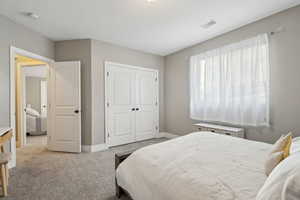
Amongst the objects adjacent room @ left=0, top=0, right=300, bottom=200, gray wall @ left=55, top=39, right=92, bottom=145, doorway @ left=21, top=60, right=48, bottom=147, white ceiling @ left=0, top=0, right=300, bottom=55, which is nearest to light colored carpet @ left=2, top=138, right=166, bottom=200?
adjacent room @ left=0, top=0, right=300, bottom=200

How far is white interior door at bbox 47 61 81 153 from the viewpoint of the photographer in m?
3.38

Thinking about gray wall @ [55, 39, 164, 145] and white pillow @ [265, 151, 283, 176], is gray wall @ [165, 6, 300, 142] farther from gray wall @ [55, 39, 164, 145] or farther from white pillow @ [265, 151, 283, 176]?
gray wall @ [55, 39, 164, 145]

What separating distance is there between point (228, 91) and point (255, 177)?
240cm

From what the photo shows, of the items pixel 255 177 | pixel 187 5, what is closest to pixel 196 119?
pixel 187 5

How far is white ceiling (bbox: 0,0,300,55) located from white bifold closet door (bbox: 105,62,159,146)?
0.95 meters

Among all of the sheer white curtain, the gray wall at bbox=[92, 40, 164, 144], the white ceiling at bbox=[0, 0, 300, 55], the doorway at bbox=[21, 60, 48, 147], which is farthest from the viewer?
the doorway at bbox=[21, 60, 48, 147]

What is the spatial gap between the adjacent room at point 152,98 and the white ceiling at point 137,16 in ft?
0.08

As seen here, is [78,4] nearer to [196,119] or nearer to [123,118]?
[123,118]

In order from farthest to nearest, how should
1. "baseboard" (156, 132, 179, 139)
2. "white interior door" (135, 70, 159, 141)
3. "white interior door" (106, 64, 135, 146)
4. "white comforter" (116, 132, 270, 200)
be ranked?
"baseboard" (156, 132, 179, 139) < "white interior door" (135, 70, 159, 141) < "white interior door" (106, 64, 135, 146) < "white comforter" (116, 132, 270, 200)

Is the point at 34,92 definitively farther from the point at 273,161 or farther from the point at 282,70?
the point at 282,70

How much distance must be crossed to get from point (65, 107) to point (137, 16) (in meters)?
2.50

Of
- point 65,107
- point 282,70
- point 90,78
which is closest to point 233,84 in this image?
point 282,70

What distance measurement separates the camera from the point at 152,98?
4.60 meters

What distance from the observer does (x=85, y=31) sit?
10.2 feet
